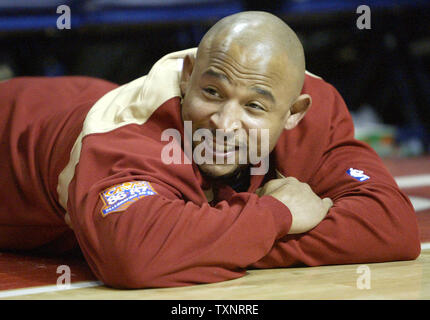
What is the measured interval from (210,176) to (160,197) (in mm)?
308

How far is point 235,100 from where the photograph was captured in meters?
1.85

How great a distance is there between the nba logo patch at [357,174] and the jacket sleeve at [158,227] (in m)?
0.37

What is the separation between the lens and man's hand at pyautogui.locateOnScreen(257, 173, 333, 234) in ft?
6.02

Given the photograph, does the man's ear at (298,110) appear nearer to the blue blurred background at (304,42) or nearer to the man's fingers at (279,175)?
the man's fingers at (279,175)

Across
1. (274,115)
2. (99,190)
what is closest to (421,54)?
(274,115)

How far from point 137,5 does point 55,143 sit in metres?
3.00

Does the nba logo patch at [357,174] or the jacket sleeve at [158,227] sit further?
the nba logo patch at [357,174]

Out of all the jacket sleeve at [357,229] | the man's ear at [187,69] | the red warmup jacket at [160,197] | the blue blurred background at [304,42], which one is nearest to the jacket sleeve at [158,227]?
the red warmup jacket at [160,197]

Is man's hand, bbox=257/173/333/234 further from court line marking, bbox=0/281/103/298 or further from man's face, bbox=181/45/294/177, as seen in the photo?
court line marking, bbox=0/281/103/298

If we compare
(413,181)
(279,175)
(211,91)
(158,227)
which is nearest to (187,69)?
(211,91)

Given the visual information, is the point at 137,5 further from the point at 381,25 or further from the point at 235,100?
the point at 235,100

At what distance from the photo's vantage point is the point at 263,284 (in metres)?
1.70

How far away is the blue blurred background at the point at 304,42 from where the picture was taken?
16.0 ft

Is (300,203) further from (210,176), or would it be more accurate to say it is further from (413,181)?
(413,181)
